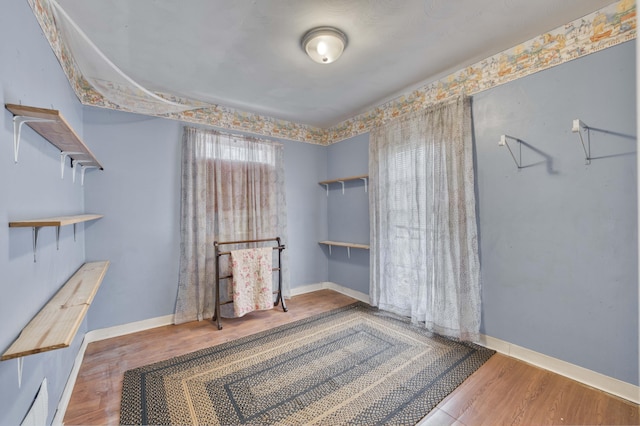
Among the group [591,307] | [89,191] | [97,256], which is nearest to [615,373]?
[591,307]

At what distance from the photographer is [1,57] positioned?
40.7 inches

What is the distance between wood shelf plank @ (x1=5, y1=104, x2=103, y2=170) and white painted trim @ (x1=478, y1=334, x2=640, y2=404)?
333 cm

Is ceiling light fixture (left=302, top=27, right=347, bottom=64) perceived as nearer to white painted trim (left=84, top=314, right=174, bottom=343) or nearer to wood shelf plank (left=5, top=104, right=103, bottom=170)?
wood shelf plank (left=5, top=104, right=103, bottom=170)

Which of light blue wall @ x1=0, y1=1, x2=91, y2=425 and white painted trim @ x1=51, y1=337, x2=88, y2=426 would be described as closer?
light blue wall @ x1=0, y1=1, x2=91, y2=425

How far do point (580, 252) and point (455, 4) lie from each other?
195 cm

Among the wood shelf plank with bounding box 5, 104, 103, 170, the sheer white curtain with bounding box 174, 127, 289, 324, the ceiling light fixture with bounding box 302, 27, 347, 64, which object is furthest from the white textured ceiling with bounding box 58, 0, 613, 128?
the wood shelf plank with bounding box 5, 104, 103, 170

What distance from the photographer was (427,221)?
2.78 meters

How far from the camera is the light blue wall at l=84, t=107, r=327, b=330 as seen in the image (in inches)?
104

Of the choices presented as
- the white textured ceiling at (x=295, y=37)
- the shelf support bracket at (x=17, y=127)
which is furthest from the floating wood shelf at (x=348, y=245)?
the shelf support bracket at (x=17, y=127)

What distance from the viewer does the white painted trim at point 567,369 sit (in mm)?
1715

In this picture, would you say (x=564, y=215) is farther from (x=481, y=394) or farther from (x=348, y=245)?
(x=348, y=245)

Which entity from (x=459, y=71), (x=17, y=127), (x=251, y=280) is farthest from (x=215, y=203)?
(x=459, y=71)

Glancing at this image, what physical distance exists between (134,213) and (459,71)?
363cm

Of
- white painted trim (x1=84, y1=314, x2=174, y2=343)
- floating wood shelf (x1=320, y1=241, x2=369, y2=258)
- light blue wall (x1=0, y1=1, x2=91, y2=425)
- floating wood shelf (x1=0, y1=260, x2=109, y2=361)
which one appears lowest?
white painted trim (x1=84, y1=314, x2=174, y2=343)
